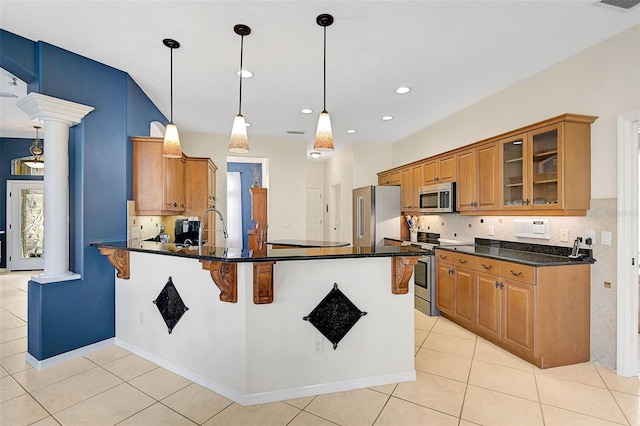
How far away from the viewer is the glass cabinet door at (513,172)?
320 centimetres

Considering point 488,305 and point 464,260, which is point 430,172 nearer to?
point 464,260

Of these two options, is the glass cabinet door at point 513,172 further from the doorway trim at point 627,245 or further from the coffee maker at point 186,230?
the coffee maker at point 186,230

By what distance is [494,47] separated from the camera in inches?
110

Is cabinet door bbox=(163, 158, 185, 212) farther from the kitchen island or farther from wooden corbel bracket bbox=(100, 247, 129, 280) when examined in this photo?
the kitchen island

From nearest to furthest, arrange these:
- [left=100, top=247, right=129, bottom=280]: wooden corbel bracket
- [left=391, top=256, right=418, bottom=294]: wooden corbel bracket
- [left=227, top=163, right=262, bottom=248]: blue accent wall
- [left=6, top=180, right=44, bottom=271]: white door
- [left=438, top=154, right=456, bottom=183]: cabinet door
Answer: [left=391, top=256, right=418, bottom=294]: wooden corbel bracket → [left=100, top=247, right=129, bottom=280]: wooden corbel bracket → [left=438, top=154, right=456, bottom=183]: cabinet door → [left=6, top=180, right=44, bottom=271]: white door → [left=227, top=163, right=262, bottom=248]: blue accent wall

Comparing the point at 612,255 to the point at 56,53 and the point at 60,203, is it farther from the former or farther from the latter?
the point at 56,53

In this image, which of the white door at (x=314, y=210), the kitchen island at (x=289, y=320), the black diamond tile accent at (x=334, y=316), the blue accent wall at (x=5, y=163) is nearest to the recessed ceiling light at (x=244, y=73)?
the kitchen island at (x=289, y=320)

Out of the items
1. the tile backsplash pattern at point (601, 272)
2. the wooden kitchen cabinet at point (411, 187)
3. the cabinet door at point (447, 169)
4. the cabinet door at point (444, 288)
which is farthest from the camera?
the wooden kitchen cabinet at point (411, 187)

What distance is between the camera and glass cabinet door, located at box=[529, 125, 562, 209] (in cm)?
288

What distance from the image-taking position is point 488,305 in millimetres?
3262

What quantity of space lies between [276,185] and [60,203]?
3627 mm

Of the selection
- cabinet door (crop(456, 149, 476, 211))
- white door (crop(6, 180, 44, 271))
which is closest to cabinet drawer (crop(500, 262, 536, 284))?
cabinet door (crop(456, 149, 476, 211))

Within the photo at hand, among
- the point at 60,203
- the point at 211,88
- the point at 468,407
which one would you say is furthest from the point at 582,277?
the point at 60,203

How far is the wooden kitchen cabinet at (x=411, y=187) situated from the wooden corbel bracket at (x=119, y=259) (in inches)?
155
